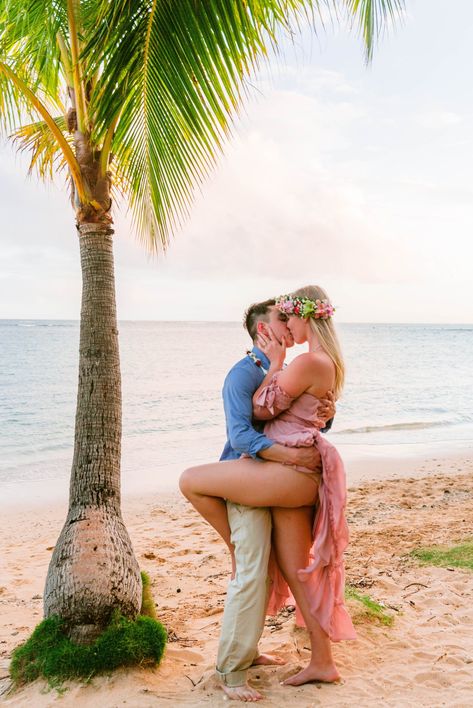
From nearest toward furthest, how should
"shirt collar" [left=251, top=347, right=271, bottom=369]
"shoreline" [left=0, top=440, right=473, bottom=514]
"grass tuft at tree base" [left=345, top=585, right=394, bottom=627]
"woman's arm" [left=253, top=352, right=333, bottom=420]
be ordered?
"woman's arm" [left=253, top=352, right=333, bottom=420], "shirt collar" [left=251, top=347, right=271, bottom=369], "grass tuft at tree base" [left=345, top=585, right=394, bottom=627], "shoreline" [left=0, top=440, right=473, bottom=514]

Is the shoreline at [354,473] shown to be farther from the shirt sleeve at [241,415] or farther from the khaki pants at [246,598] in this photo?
the shirt sleeve at [241,415]

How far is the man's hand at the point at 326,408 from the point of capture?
3.52m

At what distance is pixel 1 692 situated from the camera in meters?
3.71

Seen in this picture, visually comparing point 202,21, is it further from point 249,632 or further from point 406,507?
point 406,507

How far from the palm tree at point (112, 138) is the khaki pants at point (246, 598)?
0.81 metres

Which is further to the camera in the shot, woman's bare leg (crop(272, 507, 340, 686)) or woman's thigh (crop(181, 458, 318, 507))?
woman's bare leg (crop(272, 507, 340, 686))

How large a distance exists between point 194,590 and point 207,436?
10.8 metres

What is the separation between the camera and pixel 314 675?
3.56 metres

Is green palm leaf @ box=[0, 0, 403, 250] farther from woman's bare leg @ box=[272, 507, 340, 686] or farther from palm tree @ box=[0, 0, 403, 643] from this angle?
woman's bare leg @ box=[272, 507, 340, 686]

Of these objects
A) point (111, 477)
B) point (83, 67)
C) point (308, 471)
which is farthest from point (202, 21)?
point (111, 477)

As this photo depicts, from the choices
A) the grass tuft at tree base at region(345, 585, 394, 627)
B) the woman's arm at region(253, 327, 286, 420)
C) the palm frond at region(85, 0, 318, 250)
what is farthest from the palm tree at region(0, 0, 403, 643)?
the grass tuft at tree base at region(345, 585, 394, 627)

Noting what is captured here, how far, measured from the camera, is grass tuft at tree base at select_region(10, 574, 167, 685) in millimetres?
3639

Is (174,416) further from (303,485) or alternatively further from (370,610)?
(303,485)

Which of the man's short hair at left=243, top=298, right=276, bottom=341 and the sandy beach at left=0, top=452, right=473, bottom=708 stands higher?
the man's short hair at left=243, top=298, right=276, bottom=341
